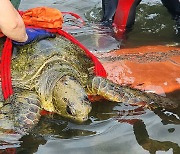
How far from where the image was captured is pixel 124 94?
380 cm

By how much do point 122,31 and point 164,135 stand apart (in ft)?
9.25

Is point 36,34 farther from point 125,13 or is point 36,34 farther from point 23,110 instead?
point 125,13

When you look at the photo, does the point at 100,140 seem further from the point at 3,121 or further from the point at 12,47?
the point at 12,47

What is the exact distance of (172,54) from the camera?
16.0ft

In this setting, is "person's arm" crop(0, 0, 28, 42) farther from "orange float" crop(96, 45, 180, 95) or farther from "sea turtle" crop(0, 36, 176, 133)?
"orange float" crop(96, 45, 180, 95)

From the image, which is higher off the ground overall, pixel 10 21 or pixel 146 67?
pixel 10 21

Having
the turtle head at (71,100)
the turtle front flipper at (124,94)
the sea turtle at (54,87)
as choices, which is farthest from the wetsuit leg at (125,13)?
the turtle head at (71,100)

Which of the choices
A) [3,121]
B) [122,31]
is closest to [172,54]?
[122,31]

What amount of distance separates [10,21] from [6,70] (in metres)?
0.52

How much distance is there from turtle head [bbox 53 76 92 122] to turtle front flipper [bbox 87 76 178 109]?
0.22 m

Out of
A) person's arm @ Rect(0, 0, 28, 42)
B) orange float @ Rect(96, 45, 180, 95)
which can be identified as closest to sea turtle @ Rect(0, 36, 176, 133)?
orange float @ Rect(96, 45, 180, 95)

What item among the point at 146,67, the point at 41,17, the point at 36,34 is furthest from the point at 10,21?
the point at 146,67

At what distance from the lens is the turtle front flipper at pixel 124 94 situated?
3.73 meters

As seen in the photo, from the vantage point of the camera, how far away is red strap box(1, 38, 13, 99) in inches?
143
